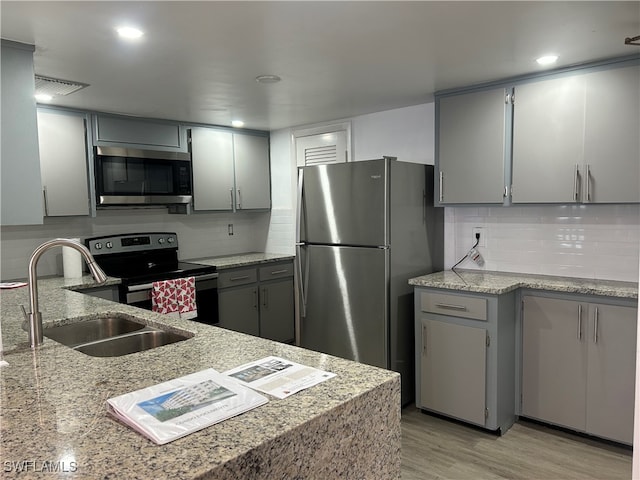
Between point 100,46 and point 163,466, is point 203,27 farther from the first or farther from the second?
→ point 163,466

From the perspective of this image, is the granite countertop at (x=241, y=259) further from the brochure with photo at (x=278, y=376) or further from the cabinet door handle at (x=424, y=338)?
the brochure with photo at (x=278, y=376)

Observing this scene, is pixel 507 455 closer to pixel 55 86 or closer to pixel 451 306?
pixel 451 306

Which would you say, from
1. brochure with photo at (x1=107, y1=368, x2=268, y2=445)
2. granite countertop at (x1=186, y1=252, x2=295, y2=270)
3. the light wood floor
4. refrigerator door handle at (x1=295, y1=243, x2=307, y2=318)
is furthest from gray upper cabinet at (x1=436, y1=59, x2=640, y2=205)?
brochure with photo at (x1=107, y1=368, x2=268, y2=445)

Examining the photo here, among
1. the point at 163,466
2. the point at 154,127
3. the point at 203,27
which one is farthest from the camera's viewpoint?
the point at 154,127

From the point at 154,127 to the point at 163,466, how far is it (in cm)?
365

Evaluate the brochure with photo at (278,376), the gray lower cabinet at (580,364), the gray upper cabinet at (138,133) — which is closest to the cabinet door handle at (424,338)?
the gray lower cabinet at (580,364)

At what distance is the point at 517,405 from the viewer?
2.98 meters

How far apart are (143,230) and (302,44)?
105 inches

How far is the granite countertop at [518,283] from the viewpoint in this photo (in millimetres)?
2607

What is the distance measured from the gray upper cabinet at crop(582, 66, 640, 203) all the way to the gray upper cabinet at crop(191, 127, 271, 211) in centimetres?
306

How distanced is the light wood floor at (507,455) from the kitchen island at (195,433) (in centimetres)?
143

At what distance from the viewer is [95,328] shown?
211cm

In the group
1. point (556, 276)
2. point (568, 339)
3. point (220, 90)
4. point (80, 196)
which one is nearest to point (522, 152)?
point (556, 276)

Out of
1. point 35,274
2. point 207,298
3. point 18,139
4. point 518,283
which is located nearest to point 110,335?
point 35,274
